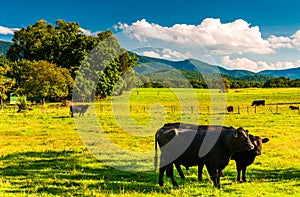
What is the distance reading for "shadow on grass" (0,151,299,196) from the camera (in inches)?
385

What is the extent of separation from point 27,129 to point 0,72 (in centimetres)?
2773

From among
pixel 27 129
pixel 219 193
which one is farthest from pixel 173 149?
pixel 27 129

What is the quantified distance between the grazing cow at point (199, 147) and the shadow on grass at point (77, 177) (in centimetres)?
62

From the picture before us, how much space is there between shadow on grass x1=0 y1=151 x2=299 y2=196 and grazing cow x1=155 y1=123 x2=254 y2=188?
617 millimetres

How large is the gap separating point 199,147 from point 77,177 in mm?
4433

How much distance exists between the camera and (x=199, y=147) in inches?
403

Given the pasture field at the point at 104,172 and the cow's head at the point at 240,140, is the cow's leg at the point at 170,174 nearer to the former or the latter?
the pasture field at the point at 104,172

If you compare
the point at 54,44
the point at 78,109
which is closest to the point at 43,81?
the point at 54,44

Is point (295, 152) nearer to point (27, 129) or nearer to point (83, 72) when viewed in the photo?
point (27, 129)

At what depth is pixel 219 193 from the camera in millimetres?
9391

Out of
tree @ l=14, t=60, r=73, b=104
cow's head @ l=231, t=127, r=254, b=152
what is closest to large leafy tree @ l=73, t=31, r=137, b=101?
tree @ l=14, t=60, r=73, b=104

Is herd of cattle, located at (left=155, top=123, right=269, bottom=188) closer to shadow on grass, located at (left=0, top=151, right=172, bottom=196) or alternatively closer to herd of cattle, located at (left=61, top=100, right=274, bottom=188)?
herd of cattle, located at (left=61, top=100, right=274, bottom=188)

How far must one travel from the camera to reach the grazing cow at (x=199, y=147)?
32.2 feet

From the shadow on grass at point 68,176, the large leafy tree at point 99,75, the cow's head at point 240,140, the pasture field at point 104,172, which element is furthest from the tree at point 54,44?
the cow's head at point 240,140
